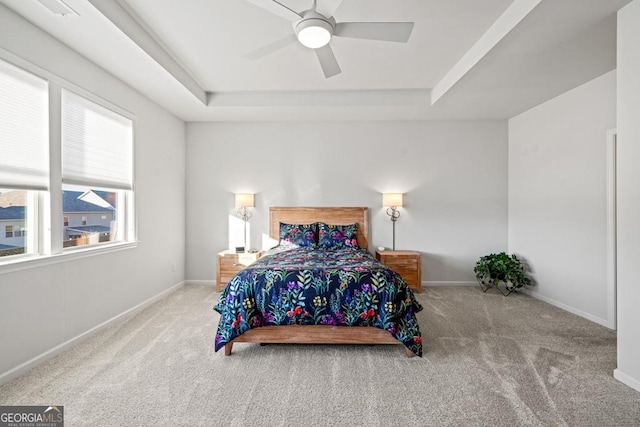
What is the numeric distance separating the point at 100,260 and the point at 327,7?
10.2 ft

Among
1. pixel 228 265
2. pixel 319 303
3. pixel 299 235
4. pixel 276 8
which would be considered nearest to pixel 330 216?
pixel 299 235

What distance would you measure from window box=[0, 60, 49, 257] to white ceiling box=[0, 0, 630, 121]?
505 mm

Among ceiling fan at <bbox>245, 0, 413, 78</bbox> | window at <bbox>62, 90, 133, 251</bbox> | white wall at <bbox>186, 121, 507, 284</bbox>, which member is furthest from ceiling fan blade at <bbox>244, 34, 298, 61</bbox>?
white wall at <bbox>186, 121, 507, 284</bbox>

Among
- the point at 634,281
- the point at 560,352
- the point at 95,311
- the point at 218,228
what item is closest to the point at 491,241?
the point at 560,352

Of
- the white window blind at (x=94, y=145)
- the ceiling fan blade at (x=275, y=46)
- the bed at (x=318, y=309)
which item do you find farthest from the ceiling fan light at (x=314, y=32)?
the white window blind at (x=94, y=145)

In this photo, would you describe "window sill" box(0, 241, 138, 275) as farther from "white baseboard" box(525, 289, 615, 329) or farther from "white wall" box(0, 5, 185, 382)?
"white baseboard" box(525, 289, 615, 329)

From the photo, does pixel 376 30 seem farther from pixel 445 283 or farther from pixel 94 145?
pixel 445 283

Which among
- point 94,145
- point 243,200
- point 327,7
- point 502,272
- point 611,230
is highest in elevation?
point 327,7

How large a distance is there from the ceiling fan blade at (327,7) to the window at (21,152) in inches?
89.7

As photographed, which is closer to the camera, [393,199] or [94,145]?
[94,145]

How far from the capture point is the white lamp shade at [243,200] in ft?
15.0

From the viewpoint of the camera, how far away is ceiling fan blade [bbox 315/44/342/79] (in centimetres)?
236

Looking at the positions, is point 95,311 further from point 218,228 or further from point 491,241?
point 491,241

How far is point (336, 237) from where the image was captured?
436 centimetres
